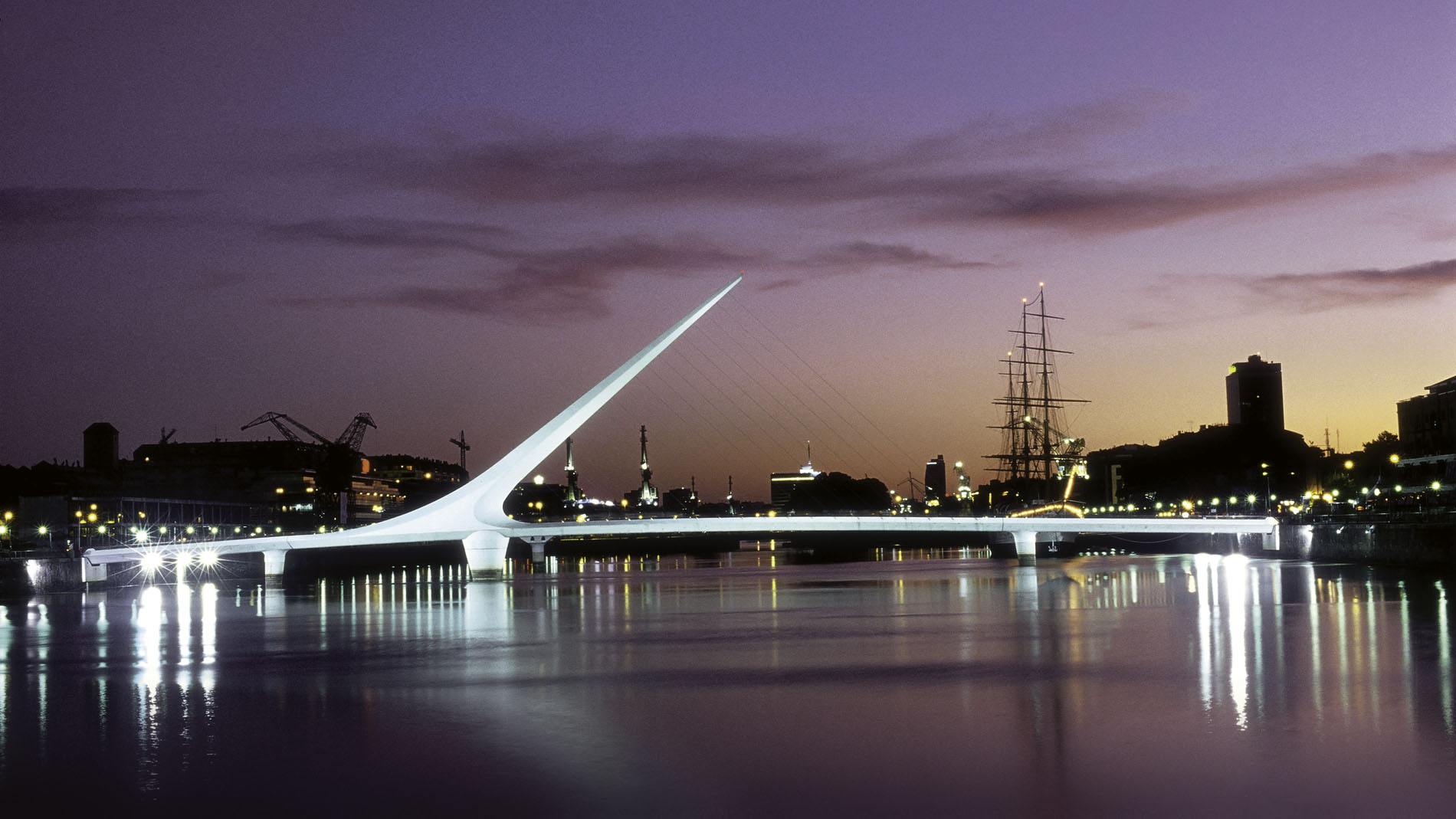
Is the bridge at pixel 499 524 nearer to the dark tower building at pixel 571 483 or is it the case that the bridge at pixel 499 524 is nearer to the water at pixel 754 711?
the water at pixel 754 711

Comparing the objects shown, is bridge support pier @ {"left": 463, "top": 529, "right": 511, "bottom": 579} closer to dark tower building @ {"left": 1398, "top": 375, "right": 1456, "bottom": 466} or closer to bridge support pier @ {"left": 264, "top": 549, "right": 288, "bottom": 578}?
bridge support pier @ {"left": 264, "top": 549, "right": 288, "bottom": 578}

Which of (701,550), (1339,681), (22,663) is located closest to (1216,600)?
(1339,681)

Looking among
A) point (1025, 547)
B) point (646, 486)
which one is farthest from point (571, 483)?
point (1025, 547)

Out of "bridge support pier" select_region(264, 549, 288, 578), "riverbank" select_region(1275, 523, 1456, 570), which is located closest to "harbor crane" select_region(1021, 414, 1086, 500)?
"riverbank" select_region(1275, 523, 1456, 570)

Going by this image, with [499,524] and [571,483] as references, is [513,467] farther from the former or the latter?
[571,483]

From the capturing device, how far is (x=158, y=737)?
14.6m

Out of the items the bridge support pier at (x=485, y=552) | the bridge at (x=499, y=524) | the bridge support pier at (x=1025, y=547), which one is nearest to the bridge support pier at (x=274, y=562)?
the bridge at (x=499, y=524)

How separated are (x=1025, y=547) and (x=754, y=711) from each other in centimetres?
4979

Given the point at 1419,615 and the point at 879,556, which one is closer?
the point at 1419,615

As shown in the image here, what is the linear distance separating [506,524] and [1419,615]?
111 ft

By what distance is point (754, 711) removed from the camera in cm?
1592

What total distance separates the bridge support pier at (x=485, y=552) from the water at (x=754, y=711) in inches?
750

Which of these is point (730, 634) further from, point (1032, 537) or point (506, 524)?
point (1032, 537)

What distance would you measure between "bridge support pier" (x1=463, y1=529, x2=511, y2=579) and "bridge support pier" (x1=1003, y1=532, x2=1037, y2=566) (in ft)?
77.4
